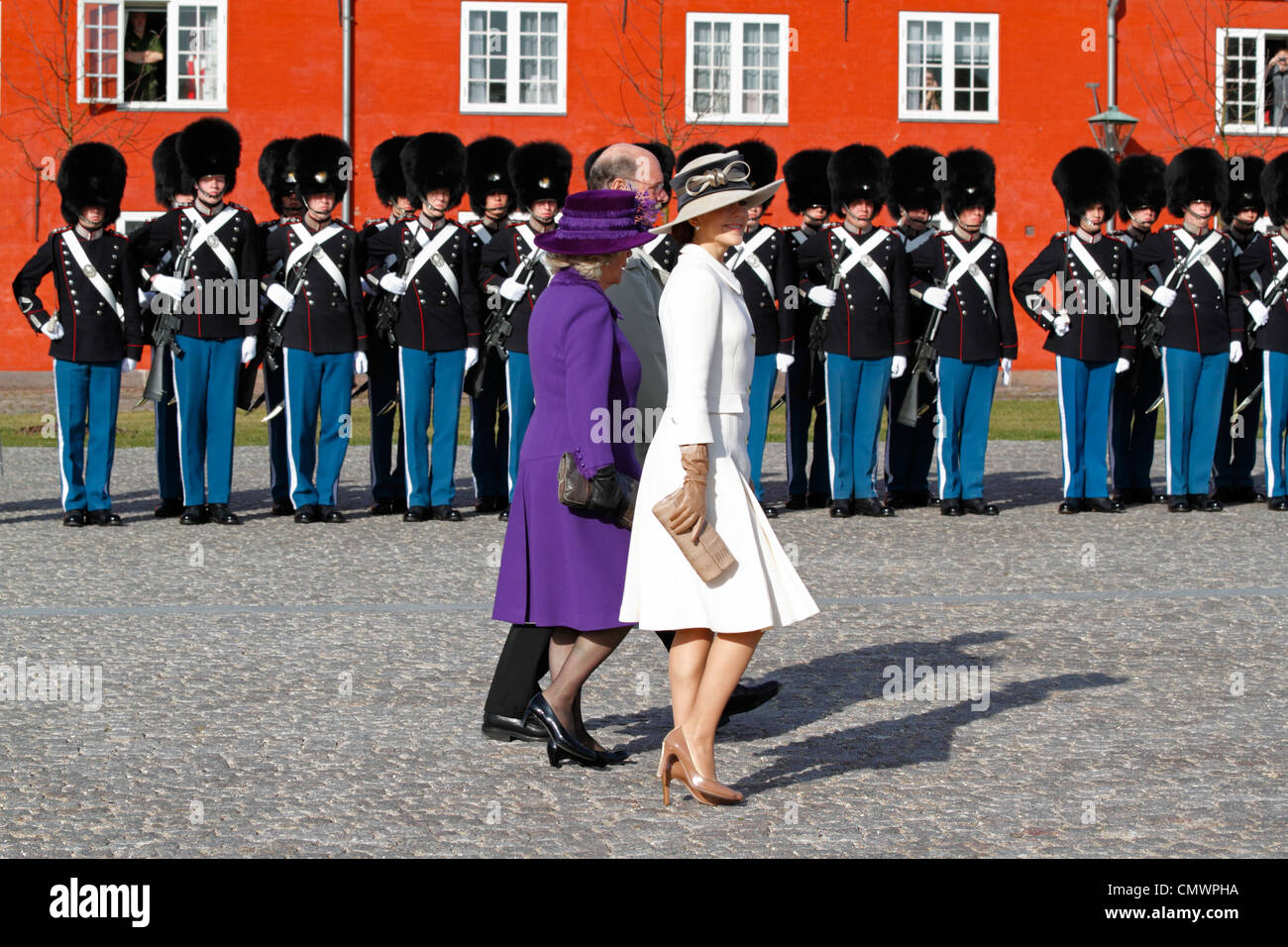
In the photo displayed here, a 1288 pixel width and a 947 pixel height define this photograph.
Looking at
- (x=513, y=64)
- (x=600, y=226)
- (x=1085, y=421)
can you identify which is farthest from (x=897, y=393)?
(x=513, y=64)

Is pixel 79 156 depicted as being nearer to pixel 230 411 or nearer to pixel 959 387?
pixel 230 411

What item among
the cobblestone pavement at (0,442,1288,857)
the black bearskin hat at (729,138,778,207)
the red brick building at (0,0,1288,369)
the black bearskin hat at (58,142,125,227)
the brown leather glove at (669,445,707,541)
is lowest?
the cobblestone pavement at (0,442,1288,857)

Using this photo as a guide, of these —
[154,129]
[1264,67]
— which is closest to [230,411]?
[154,129]

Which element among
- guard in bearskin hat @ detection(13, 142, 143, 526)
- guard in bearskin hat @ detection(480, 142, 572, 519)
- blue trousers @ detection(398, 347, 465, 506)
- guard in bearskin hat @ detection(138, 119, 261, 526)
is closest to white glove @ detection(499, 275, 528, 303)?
guard in bearskin hat @ detection(480, 142, 572, 519)

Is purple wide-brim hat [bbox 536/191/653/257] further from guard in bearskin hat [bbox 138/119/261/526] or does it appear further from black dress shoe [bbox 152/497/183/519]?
black dress shoe [bbox 152/497/183/519]

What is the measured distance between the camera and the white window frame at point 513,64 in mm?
27812

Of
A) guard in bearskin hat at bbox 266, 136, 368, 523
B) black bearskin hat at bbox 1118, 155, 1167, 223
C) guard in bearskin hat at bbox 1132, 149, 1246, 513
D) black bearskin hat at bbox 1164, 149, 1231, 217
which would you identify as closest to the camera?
guard in bearskin hat at bbox 266, 136, 368, 523

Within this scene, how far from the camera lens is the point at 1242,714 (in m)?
6.45

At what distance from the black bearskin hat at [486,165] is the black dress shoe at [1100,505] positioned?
14.2ft

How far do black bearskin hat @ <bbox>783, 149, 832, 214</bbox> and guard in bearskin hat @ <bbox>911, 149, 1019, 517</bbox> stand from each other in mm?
923

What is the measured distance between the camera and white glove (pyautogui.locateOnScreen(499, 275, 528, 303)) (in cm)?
1197

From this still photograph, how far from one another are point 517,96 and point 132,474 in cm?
1429

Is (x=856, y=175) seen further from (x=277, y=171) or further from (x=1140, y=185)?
(x=277, y=171)

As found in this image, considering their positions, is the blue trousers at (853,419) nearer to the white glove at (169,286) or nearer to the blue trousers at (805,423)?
the blue trousers at (805,423)
